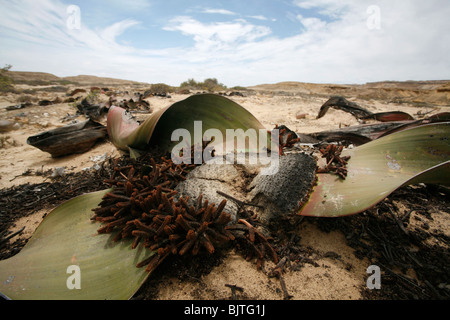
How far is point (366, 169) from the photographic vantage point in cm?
139

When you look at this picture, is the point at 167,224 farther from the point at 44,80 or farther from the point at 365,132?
the point at 44,80

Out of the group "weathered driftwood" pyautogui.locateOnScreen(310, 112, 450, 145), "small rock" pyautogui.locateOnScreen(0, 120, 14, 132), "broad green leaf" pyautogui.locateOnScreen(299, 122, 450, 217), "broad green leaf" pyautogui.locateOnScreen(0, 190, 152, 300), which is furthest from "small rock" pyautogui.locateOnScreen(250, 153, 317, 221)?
"small rock" pyautogui.locateOnScreen(0, 120, 14, 132)

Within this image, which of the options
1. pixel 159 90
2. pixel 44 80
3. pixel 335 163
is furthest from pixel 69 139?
pixel 44 80

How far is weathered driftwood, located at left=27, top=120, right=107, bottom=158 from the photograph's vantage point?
2.55m

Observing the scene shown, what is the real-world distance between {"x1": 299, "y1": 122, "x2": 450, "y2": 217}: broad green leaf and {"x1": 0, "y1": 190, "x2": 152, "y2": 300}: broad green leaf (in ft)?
3.43

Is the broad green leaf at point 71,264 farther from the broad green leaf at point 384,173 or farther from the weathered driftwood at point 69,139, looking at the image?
A: the weathered driftwood at point 69,139

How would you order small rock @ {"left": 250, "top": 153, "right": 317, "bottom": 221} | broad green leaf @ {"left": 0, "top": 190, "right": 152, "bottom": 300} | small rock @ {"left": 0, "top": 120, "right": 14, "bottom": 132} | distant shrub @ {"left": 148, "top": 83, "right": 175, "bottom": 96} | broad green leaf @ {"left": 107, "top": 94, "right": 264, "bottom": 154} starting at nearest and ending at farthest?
broad green leaf @ {"left": 0, "top": 190, "right": 152, "bottom": 300}
small rock @ {"left": 250, "top": 153, "right": 317, "bottom": 221}
broad green leaf @ {"left": 107, "top": 94, "right": 264, "bottom": 154}
small rock @ {"left": 0, "top": 120, "right": 14, "bottom": 132}
distant shrub @ {"left": 148, "top": 83, "right": 175, "bottom": 96}

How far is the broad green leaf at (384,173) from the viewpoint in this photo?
1.12m

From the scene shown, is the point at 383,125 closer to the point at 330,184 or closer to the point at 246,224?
the point at 330,184

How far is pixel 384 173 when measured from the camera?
1.29 metres

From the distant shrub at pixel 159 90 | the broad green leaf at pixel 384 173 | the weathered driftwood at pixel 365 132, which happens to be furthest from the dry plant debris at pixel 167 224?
the distant shrub at pixel 159 90

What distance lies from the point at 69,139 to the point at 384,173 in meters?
3.34

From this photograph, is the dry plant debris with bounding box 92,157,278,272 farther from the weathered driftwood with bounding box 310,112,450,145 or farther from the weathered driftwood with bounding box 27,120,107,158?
→ the weathered driftwood with bounding box 27,120,107,158

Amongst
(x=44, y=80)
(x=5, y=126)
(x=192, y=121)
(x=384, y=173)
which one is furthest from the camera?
(x=44, y=80)
